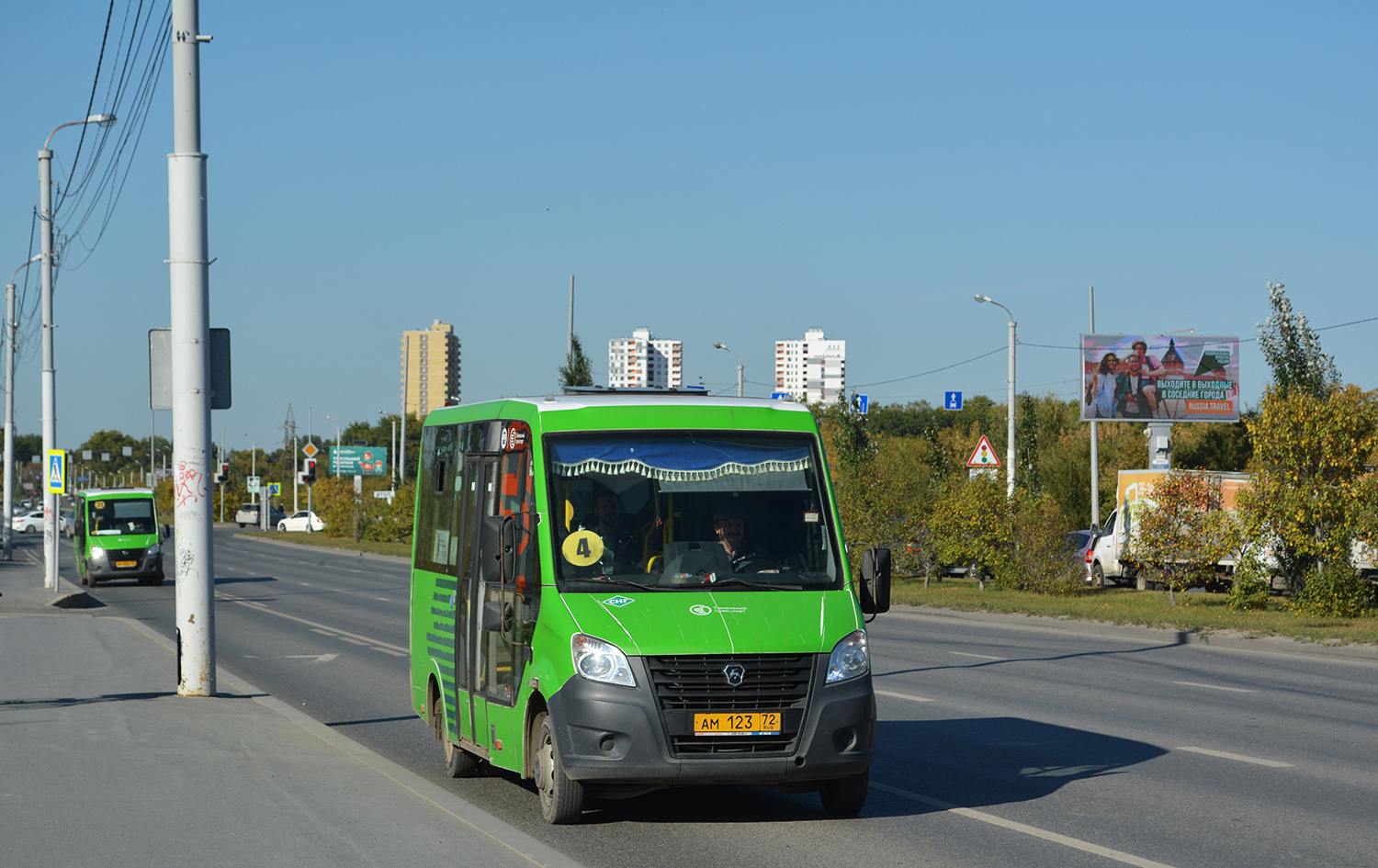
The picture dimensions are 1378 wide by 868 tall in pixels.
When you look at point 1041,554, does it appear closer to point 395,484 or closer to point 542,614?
point 542,614

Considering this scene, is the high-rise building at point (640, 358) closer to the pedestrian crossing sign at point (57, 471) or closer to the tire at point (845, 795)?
the pedestrian crossing sign at point (57, 471)

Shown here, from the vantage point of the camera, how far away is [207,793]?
815 centimetres

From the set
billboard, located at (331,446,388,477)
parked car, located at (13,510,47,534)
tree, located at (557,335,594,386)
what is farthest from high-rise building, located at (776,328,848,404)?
tree, located at (557,335,594,386)

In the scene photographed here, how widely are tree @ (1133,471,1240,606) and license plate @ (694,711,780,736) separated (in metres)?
20.9

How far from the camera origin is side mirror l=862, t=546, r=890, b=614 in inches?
327

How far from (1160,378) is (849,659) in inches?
1837

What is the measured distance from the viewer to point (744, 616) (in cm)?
781

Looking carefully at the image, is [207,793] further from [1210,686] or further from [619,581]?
[1210,686]

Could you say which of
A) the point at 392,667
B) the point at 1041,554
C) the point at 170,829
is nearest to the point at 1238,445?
the point at 1041,554

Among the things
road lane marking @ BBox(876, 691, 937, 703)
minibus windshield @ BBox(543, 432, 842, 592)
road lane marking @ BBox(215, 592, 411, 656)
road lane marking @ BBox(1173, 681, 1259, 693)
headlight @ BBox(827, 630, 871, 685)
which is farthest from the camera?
road lane marking @ BBox(215, 592, 411, 656)

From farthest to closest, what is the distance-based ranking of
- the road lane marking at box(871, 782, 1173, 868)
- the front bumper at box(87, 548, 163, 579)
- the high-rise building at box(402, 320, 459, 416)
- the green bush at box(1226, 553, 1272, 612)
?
the high-rise building at box(402, 320, 459, 416) < the front bumper at box(87, 548, 163, 579) < the green bush at box(1226, 553, 1272, 612) < the road lane marking at box(871, 782, 1173, 868)

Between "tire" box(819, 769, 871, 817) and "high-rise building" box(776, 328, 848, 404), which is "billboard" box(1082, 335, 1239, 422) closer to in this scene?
"tire" box(819, 769, 871, 817)

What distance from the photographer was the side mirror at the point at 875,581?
327 inches

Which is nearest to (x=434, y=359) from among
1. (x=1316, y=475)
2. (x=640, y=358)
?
(x=640, y=358)
